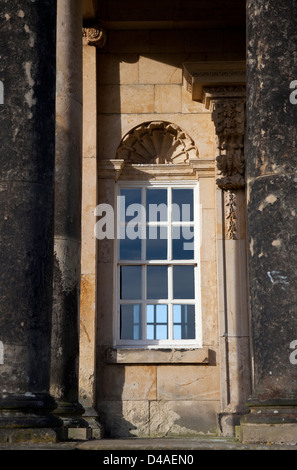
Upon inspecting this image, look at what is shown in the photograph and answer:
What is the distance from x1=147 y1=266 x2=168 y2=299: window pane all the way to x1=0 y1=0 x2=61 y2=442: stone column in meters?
6.44

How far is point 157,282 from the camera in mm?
13945

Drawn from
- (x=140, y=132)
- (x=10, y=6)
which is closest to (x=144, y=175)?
(x=140, y=132)

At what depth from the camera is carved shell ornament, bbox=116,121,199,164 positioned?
13977mm

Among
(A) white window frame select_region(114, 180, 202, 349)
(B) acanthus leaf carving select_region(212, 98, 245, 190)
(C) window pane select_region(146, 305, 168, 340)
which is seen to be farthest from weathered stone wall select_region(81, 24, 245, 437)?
(C) window pane select_region(146, 305, 168, 340)

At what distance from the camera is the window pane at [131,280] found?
13.9 metres

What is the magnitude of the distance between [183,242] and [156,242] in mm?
472

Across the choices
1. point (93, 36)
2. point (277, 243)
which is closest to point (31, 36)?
point (277, 243)

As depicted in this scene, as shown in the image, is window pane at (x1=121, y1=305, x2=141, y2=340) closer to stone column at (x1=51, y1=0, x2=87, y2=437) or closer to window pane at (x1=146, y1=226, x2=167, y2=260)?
window pane at (x1=146, y1=226, x2=167, y2=260)

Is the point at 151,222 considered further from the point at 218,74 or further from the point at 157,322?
the point at 218,74

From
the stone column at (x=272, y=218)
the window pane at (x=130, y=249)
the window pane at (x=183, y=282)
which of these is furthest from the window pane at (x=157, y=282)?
the stone column at (x=272, y=218)

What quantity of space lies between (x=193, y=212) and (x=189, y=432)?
3.70 m
